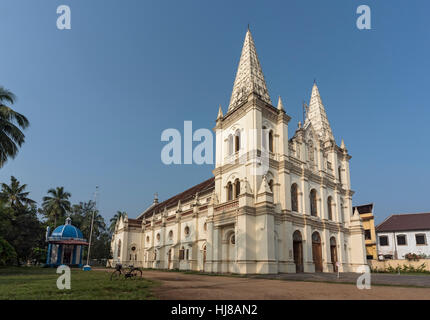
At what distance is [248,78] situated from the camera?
28.8 metres

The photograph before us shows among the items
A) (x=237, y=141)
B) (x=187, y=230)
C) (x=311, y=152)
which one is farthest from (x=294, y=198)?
(x=187, y=230)

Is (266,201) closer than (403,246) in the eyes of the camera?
Yes

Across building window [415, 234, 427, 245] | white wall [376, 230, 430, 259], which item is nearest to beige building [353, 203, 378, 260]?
white wall [376, 230, 430, 259]

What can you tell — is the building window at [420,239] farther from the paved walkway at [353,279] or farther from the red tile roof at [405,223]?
the paved walkway at [353,279]

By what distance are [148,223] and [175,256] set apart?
14.1m

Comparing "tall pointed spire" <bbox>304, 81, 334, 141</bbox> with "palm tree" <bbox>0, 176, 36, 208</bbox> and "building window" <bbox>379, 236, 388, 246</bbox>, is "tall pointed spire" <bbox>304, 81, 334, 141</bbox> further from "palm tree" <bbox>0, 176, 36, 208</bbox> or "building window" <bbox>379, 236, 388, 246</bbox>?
"palm tree" <bbox>0, 176, 36, 208</bbox>

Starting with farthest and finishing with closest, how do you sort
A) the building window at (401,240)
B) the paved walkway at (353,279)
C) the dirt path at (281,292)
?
1. the building window at (401,240)
2. the paved walkway at (353,279)
3. the dirt path at (281,292)

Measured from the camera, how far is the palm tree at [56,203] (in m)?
54.3

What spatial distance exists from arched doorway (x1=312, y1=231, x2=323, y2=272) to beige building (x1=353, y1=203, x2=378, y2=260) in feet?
64.6

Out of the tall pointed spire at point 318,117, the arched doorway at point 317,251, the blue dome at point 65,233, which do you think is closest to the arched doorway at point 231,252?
the arched doorway at point 317,251

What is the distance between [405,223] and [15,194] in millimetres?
61995

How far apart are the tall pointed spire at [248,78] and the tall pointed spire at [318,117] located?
7539 mm

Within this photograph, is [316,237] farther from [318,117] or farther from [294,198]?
[318,117]

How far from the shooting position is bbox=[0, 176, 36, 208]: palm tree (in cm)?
4667
